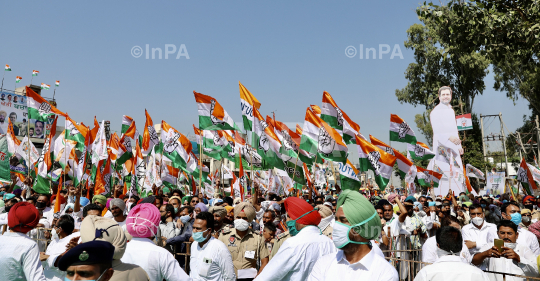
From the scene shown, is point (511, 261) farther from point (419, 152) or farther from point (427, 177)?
point (427, 177)

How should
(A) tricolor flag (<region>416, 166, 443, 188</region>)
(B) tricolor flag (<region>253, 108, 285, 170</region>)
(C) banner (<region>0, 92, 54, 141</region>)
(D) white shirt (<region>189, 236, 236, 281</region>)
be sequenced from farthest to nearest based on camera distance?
(C) banner (<region>0, 92, 54, 141</region>) → (A) tricolor flag (<region>416, 166, 443, 188</region>) → (B) tricolor flag (<region>253, 108, 285, 170</region>) → (D) white shirt (<region>189, 236, 236, 281</region>)

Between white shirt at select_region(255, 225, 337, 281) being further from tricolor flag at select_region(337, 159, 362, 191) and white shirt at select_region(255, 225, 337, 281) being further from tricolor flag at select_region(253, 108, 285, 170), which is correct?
tricolor flag at select_region(253, 108, 285, 170)

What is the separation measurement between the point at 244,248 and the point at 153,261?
226cm

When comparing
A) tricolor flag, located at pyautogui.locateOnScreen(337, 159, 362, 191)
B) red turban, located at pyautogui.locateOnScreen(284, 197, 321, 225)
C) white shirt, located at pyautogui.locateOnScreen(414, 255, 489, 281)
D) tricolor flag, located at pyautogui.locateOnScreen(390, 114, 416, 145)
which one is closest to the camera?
white shirt, located at pyautogui.locateOnScreen(414, 255, 489, 281)

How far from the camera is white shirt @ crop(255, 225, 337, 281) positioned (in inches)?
135

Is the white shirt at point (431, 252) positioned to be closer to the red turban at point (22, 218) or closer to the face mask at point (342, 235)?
the face mask at point (342, 235)

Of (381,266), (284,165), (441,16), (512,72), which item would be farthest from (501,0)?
(512,72)

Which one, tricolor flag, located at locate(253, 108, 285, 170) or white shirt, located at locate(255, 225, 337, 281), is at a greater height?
tricolor flag, located at locate(253, 108, 285, 170)

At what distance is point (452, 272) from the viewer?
10.7 ft

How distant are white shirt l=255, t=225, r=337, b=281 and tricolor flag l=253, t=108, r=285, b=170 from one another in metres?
7.80

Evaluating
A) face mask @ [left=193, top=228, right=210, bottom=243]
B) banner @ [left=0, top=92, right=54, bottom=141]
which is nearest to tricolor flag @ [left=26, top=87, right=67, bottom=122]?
face mask @ [left=193, top=228, right=210, bottom=243]

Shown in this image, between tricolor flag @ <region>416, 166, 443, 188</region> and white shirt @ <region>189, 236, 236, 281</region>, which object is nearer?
white shirt @ <region>189, 236, 236, 281</region>

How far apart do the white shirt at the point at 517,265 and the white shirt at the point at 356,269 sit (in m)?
3.14

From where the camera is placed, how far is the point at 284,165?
41.1 feet
